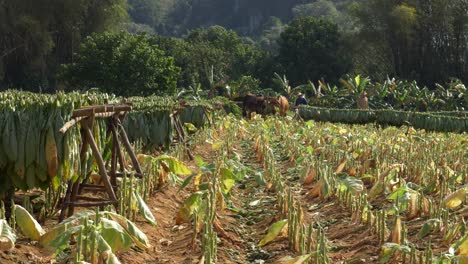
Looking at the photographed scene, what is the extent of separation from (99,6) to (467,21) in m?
22.9

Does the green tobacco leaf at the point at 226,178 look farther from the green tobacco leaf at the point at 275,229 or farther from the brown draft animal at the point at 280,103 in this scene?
the brown draft animal at the point at 280,103

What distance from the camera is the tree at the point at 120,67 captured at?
30953 mm

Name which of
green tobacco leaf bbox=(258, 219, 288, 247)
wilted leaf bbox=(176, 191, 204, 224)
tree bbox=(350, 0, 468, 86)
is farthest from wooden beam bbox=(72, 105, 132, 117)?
tree bbox=(350, 0, 468, 86)

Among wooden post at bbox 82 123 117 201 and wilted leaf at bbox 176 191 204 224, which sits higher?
wooden post at bbox 82 123 117 201

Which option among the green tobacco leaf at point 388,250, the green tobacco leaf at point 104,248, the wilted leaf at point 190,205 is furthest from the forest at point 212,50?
the green tobacco leaf at point 104,248

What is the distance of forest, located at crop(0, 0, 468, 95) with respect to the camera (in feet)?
104

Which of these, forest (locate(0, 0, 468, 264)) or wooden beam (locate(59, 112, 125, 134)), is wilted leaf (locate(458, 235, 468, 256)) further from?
wooden beam (locate(59, 112, 125, 134))

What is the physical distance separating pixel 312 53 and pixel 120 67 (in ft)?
64.8

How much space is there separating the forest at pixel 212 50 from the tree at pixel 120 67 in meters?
0.05

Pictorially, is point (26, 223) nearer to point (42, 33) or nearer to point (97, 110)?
point (97, 110)

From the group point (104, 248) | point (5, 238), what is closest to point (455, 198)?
point (104, 248)

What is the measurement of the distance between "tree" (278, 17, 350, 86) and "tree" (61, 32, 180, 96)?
1673 cm

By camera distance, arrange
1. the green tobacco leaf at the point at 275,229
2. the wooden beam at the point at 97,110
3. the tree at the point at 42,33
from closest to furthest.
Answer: the green tobacco leaf at the point at 275,229
the wooden beam at the point at 97,110
the tree at the point at 42,33

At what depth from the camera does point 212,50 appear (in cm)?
4919
